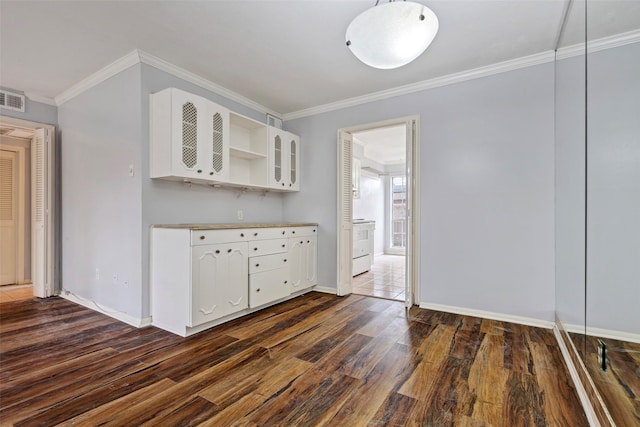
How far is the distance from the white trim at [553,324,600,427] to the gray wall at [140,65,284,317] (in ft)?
10.3

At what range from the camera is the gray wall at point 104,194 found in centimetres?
272

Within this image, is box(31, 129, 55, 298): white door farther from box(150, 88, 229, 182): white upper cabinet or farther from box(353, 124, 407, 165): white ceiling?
box(353, 124, 407, 165): white ceiling

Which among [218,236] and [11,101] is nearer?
[218,236]

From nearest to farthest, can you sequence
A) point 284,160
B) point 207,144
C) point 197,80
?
point 207,144
point 197,80
point 284,160

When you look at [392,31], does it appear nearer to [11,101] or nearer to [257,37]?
[257,37]

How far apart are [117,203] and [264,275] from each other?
159cm

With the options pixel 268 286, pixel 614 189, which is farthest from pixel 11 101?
pixel 614 189

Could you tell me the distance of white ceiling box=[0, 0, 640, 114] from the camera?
2.06 metres

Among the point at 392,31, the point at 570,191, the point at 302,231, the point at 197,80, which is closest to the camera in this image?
the point at 392,31

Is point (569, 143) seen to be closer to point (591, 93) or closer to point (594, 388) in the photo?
point (591, 93)

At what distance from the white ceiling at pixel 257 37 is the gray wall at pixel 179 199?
0.67 feet

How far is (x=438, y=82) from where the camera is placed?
3160mm

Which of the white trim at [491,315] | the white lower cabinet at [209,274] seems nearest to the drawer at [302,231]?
the white lower cabinet at [209,274]

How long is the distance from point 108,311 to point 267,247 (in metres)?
1.69
